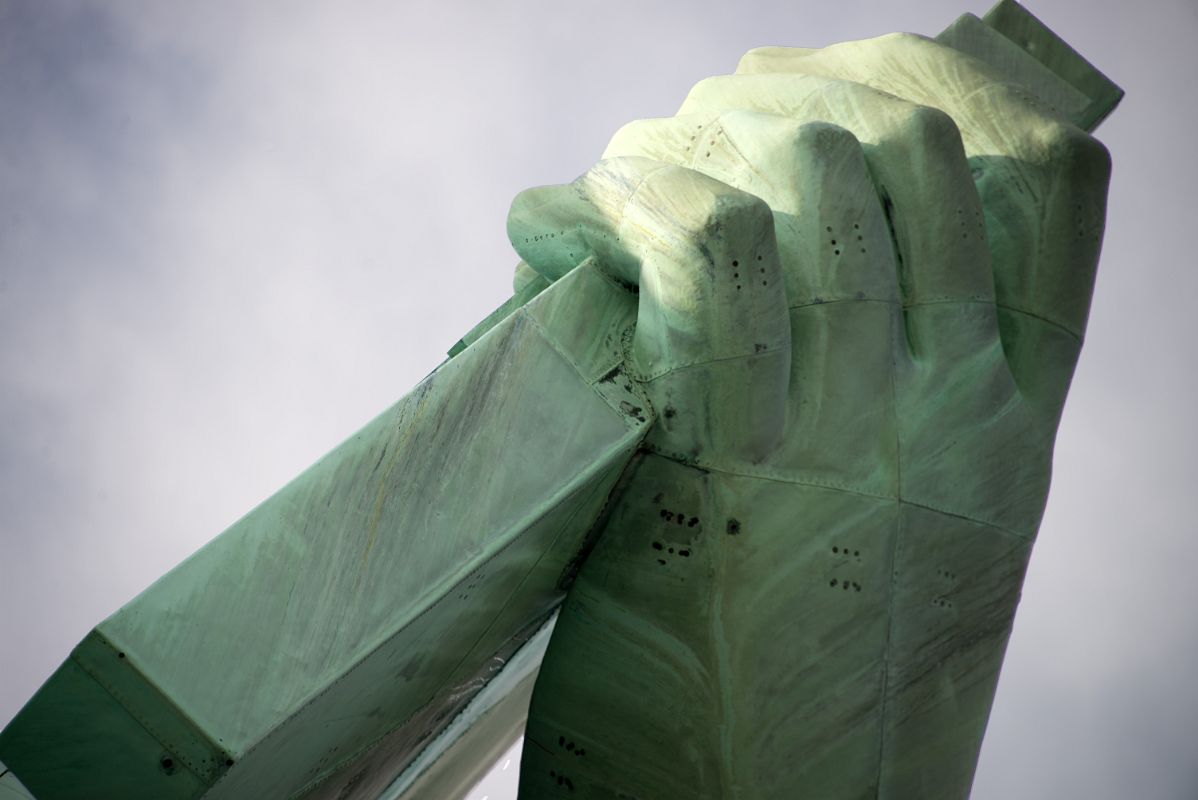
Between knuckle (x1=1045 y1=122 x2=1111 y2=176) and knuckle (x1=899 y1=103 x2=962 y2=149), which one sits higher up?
knuckle (x1=1045 y1=122 x2=1111 y2=176)

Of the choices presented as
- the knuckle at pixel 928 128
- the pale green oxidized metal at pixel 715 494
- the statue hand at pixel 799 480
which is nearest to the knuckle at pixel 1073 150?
the pale green oxidized metal at pixel 715 494

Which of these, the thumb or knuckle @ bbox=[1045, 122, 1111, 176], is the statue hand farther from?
knuckle @ bbox=[1045, 122, 1111, 176]

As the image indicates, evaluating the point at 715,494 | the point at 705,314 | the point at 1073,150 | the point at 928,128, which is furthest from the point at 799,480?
the point at 1073,150

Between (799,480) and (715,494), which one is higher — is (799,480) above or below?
above

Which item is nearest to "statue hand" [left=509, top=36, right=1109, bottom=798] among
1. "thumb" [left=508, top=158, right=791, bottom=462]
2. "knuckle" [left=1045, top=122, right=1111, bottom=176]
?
"thumb" [left=508, top=158, right=791, bottom=462]

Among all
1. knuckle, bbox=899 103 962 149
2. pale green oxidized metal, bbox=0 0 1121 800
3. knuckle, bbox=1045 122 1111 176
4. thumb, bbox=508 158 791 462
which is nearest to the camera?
pale green oxidized metal, bbox=0 0 1121 800

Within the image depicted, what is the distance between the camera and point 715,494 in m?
5.16

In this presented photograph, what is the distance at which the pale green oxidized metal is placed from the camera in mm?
4609

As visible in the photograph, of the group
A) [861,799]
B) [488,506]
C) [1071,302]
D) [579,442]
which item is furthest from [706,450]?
[1071,302]

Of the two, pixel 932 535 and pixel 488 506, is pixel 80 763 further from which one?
pixel 932 535

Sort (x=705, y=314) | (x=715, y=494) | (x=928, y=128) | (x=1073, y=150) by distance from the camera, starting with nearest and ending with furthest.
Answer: (x=705, y=314), (x=715, y=494), (x=928, y=128), (x=1073, y=150)

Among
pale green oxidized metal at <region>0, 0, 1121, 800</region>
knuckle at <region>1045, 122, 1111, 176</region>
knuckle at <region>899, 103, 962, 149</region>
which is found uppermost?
knuckle at <region>1045, 122, 1111, 176</region>

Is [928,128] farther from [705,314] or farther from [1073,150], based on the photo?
[705,314]

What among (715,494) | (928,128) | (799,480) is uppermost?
(928,128)
